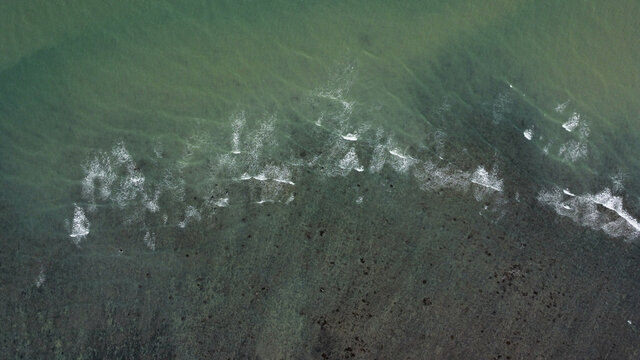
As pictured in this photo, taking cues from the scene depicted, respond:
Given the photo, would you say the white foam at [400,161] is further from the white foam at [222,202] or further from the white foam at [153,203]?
the white foam at [153,203]

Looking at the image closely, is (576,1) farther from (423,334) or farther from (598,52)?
(423,334)

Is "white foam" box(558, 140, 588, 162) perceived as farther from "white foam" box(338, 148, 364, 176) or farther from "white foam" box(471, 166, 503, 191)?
"white foam" box(338, 148, 364, 176)

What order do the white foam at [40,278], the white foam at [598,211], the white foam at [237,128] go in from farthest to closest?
the white foam at [598,211]
the white foam at [237,128]
the white foam at [40,278]

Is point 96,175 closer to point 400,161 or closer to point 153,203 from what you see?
point 153,203

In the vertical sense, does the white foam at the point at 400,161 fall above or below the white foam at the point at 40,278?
above

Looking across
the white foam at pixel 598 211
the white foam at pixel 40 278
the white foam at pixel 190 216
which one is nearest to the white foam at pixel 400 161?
the white foam at pixel 598 211

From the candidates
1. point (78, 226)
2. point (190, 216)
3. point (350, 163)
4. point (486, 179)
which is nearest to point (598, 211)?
point (486, 179)

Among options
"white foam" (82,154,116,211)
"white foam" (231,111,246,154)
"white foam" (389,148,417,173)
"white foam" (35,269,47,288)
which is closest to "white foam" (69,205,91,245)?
"white foam" (82,154,116,211)
